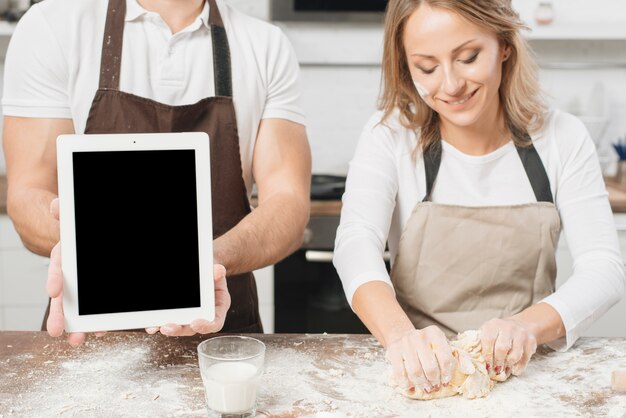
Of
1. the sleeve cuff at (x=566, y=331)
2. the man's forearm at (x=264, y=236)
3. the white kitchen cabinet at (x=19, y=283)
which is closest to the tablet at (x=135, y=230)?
the man's forearm at (x=264, y=236)

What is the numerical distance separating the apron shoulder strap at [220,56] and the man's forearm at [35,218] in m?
0.42

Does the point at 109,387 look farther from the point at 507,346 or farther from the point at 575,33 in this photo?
the point at 575,33

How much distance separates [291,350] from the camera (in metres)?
1.31

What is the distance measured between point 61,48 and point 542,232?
3.53 ft

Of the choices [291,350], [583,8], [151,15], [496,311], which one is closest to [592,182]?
[496,311]

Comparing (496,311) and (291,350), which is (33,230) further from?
(496,311)

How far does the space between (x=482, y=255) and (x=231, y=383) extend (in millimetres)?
729

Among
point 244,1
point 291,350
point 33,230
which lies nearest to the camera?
point 291,350

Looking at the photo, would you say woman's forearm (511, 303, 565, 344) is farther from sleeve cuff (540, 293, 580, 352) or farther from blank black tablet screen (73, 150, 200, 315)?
blank black tablet screen (73, 150, 200, 315)

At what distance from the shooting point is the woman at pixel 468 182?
1460 millimetres

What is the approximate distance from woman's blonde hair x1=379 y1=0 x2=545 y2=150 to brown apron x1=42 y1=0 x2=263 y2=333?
0.35m

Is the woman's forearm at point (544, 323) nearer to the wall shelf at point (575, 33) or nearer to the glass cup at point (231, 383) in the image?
the glass cup at point (231, 383)

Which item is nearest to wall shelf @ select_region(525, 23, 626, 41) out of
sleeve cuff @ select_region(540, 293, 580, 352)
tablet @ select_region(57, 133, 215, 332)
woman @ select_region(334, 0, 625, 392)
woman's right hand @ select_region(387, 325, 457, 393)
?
woman @ select_region(334, 0, 625, 392)

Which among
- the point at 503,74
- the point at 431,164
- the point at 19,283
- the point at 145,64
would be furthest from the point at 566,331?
the point at 19,283
